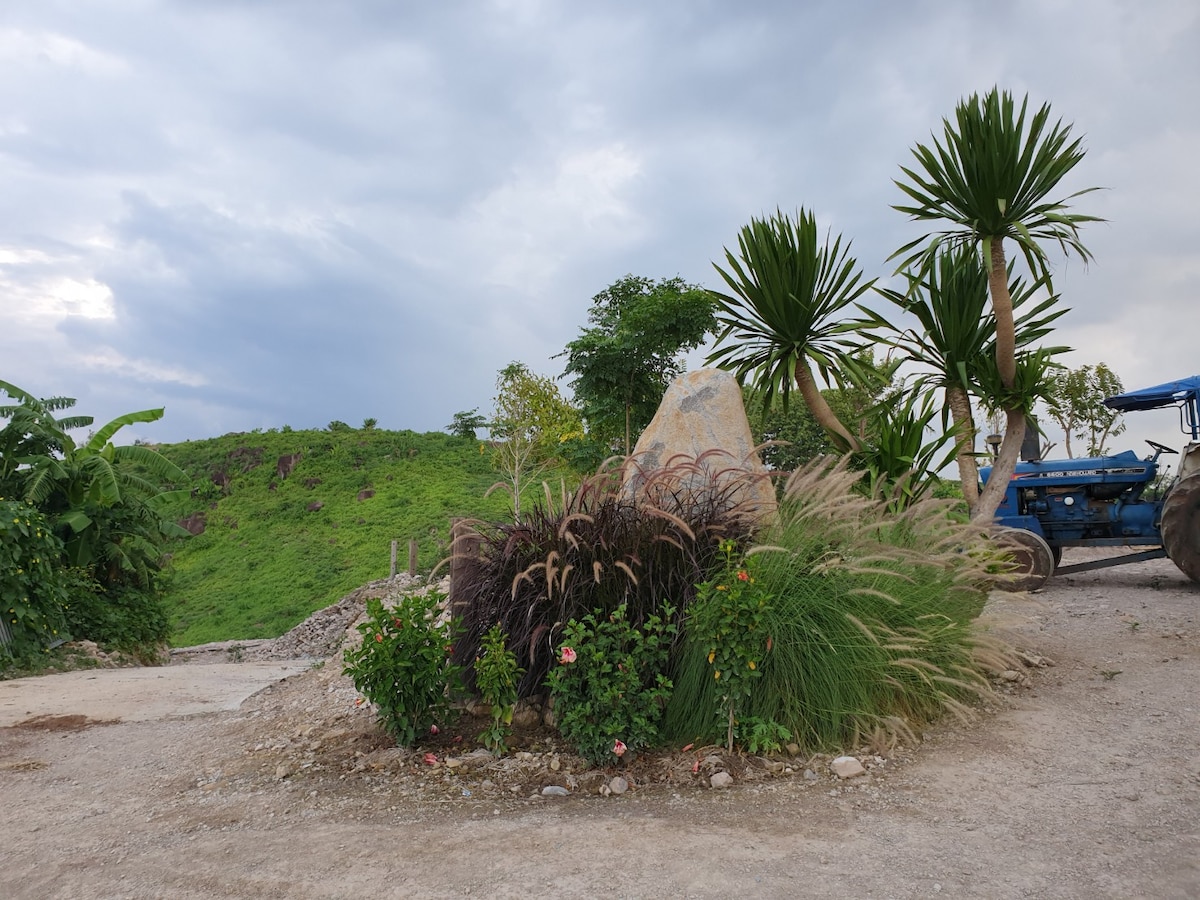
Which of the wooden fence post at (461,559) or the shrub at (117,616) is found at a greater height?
the wooden fence post at (461,559)

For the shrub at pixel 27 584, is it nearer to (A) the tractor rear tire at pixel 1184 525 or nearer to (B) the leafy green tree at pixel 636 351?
(B) the leafy green tree at pixel 636 351

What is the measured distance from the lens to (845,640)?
4.85 meters

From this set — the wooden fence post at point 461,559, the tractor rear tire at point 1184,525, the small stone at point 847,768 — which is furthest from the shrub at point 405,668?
the tractor rear tire at point 1184,525

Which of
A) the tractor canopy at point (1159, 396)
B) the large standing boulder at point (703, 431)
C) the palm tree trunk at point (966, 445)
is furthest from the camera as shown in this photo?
the tractor canopy at point (1159, 396)

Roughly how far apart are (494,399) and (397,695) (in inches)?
588

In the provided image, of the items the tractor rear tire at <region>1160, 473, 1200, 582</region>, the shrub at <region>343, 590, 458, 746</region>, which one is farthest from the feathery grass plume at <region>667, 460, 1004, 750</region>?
the tractor rear tire at <region>1160, 473, 1200, 582</region>

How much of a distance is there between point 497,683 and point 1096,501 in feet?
32.9

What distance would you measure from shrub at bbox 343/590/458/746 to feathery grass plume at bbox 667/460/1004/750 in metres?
1.40

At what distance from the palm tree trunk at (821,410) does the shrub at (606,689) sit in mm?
4926

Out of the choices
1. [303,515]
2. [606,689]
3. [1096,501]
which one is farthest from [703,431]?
[303,515]

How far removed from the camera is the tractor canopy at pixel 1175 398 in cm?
1103

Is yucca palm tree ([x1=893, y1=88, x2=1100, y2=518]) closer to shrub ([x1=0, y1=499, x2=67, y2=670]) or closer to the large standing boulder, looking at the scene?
the large standing boulder

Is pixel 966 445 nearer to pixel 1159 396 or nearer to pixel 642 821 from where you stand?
pixel 1159 396

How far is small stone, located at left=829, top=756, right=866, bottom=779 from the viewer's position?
14.7 feet
